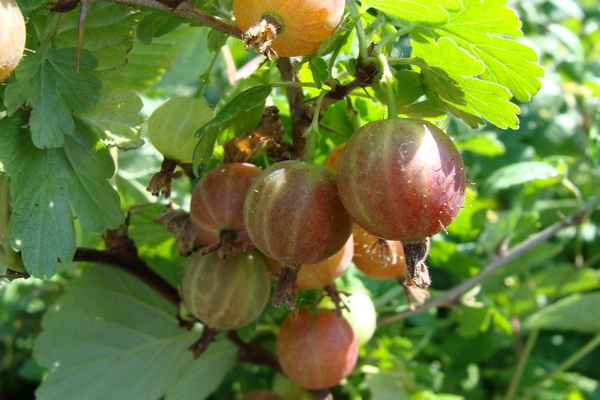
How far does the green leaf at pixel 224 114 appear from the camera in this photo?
0.80m

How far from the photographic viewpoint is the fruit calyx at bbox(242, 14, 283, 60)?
0.70 meters

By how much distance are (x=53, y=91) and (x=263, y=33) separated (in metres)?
0.32

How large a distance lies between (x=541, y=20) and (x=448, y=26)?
2206 millimetres

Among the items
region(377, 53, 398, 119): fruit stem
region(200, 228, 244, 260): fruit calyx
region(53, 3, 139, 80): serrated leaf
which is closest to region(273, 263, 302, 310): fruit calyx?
region(200, 228, 244, 260): fruit calyx

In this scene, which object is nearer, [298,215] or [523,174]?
[298,215]

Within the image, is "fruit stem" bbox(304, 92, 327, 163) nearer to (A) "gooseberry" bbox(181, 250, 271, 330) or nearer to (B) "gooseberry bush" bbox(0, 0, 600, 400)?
(B) "gooseberry bush" bbox(0, 0, 600, 400)

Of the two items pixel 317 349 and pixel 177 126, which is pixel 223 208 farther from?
pixel 317 349

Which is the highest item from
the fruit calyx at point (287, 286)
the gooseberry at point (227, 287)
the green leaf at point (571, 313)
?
the fruit calyx at point (287, 286)

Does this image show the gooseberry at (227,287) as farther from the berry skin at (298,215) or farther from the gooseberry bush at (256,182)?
the berry skin at (298,215)

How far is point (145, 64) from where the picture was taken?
1.27 meters

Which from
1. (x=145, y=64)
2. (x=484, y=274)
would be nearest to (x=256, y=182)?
(x=145, y=64)

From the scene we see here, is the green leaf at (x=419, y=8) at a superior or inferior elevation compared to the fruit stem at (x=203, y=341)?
superior

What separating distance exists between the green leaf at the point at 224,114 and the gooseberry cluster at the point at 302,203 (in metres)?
0.04

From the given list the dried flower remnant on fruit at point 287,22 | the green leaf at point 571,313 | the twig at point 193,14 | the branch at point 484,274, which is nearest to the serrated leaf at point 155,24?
the twig at point 193,14
